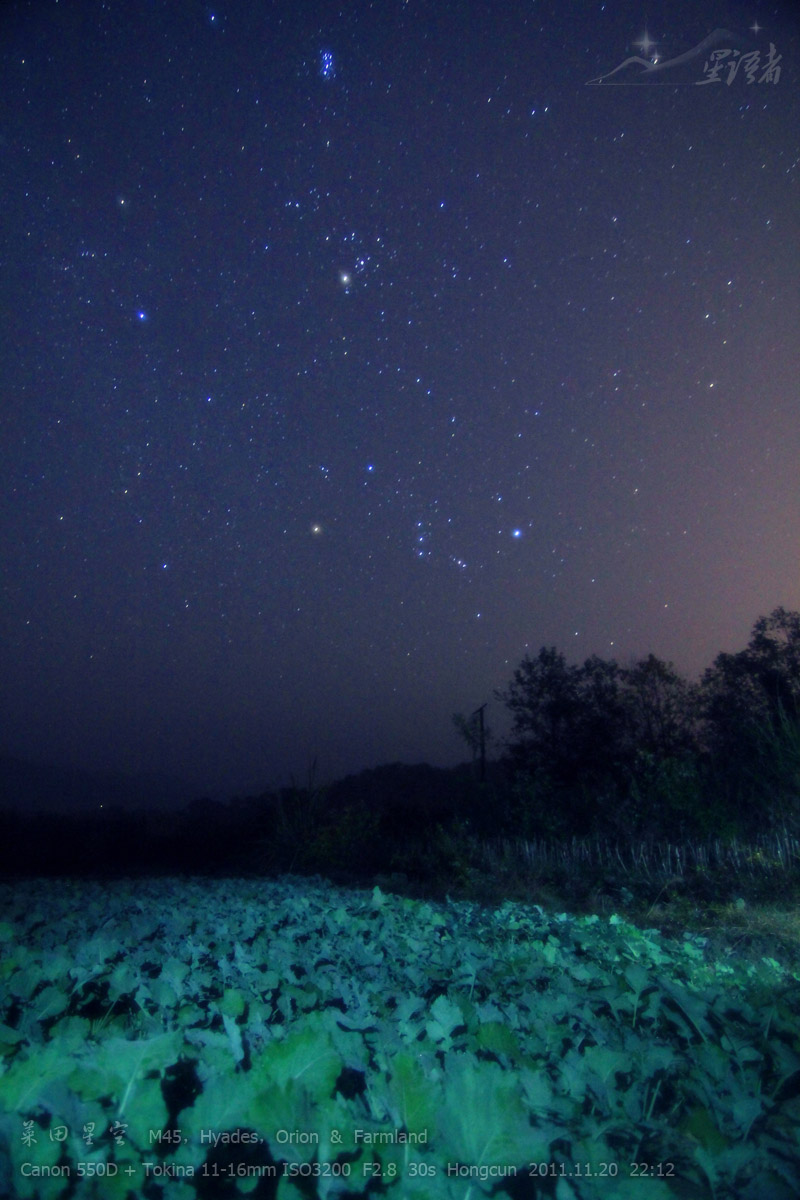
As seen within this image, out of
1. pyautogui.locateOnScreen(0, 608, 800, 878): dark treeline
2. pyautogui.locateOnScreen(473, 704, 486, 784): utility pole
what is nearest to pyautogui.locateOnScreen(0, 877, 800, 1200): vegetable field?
pyautogui.locateOnScreen(0, 608, 800, 878): dark treeline

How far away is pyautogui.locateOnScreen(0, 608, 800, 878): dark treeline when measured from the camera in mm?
11523

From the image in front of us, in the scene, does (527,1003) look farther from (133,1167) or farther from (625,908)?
(625,908)

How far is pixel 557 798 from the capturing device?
1524 centimetres

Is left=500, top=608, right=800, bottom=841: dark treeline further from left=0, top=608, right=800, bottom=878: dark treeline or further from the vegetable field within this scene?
the vegetable field

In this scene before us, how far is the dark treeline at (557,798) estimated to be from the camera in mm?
11523

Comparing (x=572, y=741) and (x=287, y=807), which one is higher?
(x=572, y=741)

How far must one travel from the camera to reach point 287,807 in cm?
1526

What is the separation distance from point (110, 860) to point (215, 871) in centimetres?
627

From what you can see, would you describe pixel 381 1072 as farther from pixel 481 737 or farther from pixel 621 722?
pixel 621 722

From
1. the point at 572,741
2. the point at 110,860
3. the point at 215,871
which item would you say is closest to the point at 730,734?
the point at 572,741

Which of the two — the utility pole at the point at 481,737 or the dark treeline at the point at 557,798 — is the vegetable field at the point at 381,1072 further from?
the utility pole at the point at 481,737

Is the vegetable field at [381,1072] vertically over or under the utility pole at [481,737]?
under

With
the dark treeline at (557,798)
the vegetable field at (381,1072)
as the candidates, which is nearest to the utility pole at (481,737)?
the dark treeline at (557,798)

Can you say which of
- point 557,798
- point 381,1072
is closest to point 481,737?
point 557,798
